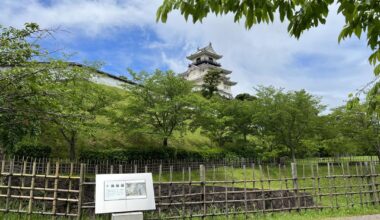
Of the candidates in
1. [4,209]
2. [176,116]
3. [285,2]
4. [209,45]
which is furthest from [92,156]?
[209,45]

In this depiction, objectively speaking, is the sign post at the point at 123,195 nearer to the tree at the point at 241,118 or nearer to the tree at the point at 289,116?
the tree at the point at 289,116

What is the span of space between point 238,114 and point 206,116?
5.70 m

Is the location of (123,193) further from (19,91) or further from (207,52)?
(207,52)

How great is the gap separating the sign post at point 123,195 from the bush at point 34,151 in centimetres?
1182

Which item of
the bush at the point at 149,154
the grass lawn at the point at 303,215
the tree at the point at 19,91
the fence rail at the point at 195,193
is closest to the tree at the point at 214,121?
the bush at the point at 149,154

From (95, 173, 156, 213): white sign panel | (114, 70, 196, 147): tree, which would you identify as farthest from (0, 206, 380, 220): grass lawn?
(114, 70, 196, 147): tree

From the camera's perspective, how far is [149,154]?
19.7 m

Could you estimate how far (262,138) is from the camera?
23797mm

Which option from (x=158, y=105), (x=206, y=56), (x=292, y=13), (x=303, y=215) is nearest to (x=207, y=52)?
(x=206, y=56)

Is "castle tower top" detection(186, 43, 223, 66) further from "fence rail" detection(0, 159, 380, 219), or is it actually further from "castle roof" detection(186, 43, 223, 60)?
"fence rail" detection(0, 159, 380, 219)

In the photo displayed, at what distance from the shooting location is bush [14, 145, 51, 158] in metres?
15.5

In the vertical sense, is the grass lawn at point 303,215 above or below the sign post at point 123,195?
below

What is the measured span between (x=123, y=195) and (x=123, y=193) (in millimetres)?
44

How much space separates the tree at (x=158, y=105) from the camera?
19156 mm
